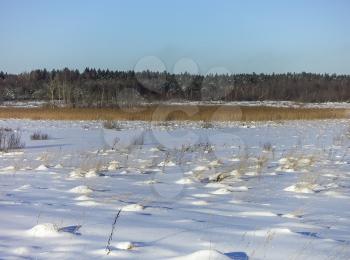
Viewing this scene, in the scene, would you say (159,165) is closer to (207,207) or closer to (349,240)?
(207,207)

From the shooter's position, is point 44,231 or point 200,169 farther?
point 200,169

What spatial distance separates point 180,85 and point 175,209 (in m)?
97.3

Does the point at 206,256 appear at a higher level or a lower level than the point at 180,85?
lower

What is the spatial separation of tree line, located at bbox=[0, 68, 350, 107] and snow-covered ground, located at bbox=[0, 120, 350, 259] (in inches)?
2842

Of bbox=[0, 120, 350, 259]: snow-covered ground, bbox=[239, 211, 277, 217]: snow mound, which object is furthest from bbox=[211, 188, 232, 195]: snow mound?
bbox=[239, 211, 277, 217]: snow mound

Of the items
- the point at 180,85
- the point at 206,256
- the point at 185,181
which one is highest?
the point at 180,85

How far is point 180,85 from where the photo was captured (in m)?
102

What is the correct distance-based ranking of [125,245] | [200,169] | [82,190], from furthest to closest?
[200,169], [82,190], [125,245]

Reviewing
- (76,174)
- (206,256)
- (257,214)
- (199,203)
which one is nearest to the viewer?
(206,256)

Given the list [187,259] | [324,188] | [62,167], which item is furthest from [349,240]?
[62,167]

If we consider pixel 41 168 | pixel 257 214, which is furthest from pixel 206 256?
pixel 41 168

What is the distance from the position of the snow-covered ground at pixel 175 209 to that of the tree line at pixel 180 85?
72.2m

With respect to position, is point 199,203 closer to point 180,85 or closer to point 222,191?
point 222,191

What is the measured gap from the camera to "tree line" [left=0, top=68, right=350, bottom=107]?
85.6m
